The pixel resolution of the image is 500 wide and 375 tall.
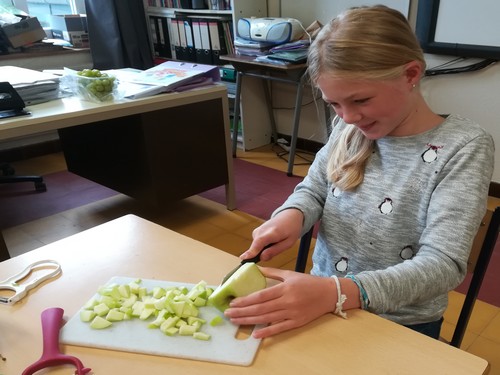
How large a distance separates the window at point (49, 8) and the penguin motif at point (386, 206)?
369 centimetres

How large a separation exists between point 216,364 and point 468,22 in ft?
7.69

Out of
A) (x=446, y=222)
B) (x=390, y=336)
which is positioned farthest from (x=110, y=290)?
(x=446, y=222)

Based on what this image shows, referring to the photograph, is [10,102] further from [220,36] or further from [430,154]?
[220,36]

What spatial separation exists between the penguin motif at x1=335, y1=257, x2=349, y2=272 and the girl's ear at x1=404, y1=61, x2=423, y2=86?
0.39 meters

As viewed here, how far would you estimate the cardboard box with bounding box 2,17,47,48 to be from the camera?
320 centimetres

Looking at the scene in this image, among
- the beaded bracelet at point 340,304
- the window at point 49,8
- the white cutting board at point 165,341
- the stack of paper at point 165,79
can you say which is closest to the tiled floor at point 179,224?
the stack of paper at point 165,79

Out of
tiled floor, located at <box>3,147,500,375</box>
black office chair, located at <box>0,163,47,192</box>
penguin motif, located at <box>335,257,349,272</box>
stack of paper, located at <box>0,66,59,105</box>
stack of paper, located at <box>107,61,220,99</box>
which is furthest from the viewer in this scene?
black office chair, located at <box>0,163,47,192</box>

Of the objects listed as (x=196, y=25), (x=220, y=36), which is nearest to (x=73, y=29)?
(x=196, y=25)

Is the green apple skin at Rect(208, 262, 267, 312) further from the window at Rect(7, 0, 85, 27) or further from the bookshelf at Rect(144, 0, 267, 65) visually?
the window at Rect(7, 0, 85, 27)

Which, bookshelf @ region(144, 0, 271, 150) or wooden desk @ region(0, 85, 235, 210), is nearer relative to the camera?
wooden desk @ region(0, 85, 235, 210)

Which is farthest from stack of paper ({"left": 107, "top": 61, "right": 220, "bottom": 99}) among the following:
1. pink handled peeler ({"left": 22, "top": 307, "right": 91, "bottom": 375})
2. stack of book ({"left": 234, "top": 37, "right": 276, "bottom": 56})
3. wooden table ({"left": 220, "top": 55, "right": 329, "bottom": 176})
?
pink handled peeler ({"left": 22, "top": 307, "right": 91, "bottom": 375})

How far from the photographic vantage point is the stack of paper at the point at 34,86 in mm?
1743

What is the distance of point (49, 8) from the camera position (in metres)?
3.81

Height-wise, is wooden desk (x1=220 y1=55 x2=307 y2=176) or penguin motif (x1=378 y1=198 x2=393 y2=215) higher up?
penguin motif (x1=378 y1=198 x2=393 y2=215)
